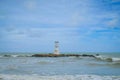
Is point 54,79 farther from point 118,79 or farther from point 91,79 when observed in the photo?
point 118,79

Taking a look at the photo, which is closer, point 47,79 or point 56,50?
point 47,79

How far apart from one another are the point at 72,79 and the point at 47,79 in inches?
62.6

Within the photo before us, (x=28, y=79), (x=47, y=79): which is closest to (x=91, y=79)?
(x=47, y=79)

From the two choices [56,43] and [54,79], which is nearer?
[54,79]

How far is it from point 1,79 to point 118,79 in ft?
24.0

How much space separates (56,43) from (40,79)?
47959mm

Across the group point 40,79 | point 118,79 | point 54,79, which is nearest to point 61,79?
point 54,79

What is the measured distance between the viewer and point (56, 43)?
60.8m

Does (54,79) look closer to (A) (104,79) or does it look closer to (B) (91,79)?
→ (B) (91,79)

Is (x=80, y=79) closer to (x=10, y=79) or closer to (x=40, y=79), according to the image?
(x=40, y=79)

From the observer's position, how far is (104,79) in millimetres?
13008

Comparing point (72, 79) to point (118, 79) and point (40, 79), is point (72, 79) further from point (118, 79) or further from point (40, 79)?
point (118, 79)

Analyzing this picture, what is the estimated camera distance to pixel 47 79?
42.3 feet

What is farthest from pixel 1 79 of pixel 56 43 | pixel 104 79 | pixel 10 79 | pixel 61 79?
pixel 56 43
